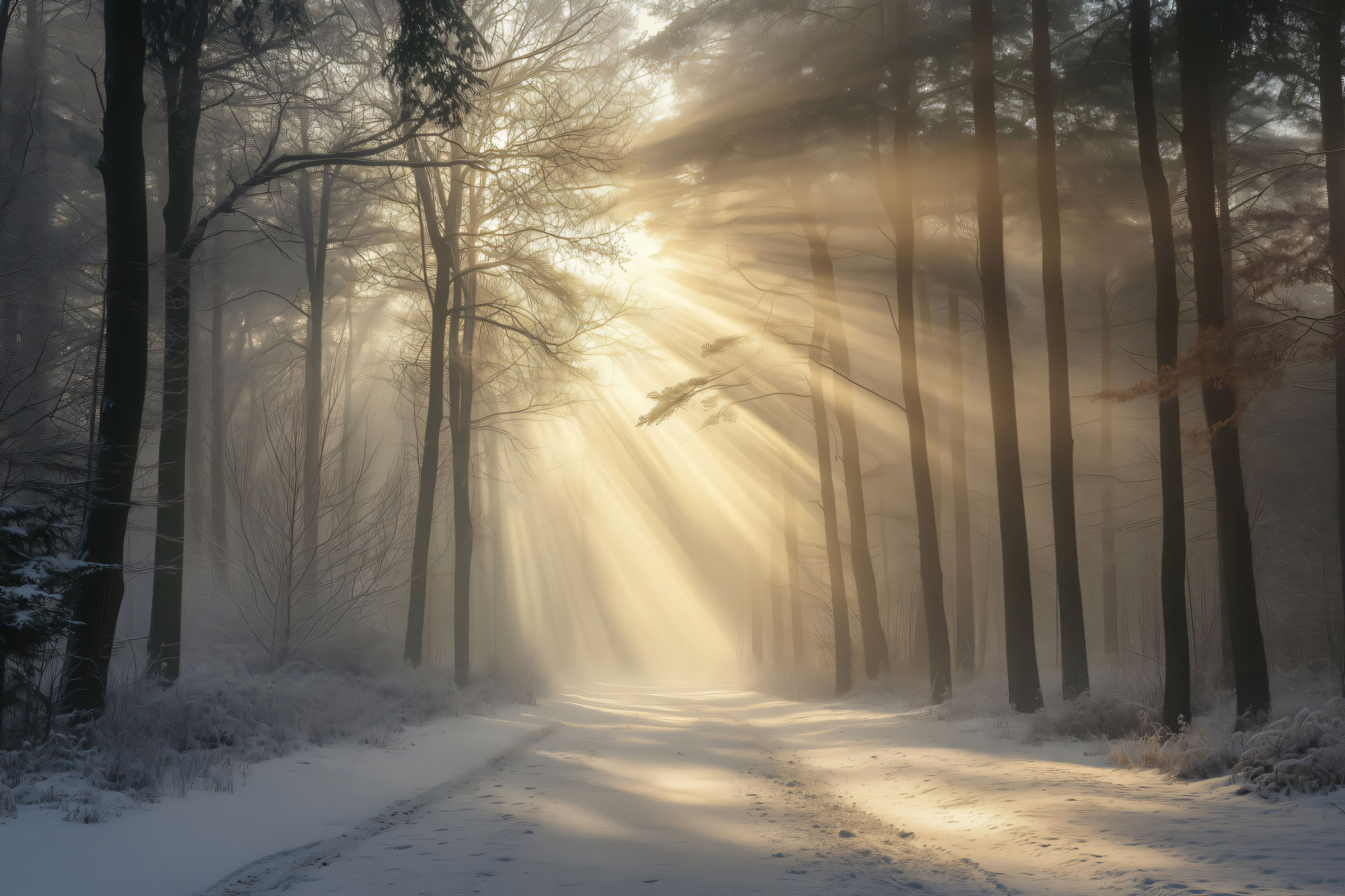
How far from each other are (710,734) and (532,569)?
1701 inches

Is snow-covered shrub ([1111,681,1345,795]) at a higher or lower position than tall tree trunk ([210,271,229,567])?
lower

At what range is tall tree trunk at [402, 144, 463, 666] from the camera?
17.3 m

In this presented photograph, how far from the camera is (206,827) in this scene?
18.9 ft

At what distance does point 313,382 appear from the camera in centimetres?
2191

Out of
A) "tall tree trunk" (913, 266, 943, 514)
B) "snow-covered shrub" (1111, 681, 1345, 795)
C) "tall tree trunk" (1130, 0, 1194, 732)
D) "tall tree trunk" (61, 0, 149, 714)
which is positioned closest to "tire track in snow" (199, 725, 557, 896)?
"tall tree trunk" (61, 0, 149, 714)

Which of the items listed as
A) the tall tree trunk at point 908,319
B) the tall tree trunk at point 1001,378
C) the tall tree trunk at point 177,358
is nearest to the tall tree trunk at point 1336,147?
the tall tree trunk at point 1001,378

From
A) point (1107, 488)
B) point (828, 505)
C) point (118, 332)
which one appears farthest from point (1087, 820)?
point (1107, 488)

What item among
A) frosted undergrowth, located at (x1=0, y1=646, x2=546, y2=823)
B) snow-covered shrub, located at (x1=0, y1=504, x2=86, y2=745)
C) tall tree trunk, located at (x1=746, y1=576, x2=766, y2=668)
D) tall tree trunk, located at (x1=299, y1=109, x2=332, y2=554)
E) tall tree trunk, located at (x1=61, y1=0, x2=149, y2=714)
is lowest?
tall tree trunk, located at (x1=746, y1=576, x2=766, y2=668)

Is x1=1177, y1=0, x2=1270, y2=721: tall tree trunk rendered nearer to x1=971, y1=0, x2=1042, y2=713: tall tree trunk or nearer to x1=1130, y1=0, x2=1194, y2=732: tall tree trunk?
x1=1130, y1=0, x2=1194, y2=732: tall tree trunk

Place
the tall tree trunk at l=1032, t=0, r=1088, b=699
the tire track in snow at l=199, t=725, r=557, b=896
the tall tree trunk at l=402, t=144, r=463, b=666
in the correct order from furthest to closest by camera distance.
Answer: the tall tree trunk at l=402, t=144, r=463, b=666
the tall tree trunk at l=1032, t=0, r=1088, b=699
the tire track in snow at l=199, t=725, r=557, b=896

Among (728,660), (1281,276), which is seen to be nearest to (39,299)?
(1281,276)

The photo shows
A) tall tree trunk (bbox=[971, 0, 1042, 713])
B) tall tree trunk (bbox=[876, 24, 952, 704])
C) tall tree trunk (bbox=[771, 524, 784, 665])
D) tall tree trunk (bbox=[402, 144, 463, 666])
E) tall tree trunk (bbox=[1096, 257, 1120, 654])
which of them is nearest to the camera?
tall tree trunk (bbox=[971, 0, 1042, 713])

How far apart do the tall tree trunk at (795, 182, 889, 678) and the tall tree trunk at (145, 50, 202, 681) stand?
486 inches

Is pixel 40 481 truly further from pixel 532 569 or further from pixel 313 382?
pixel 532 569
